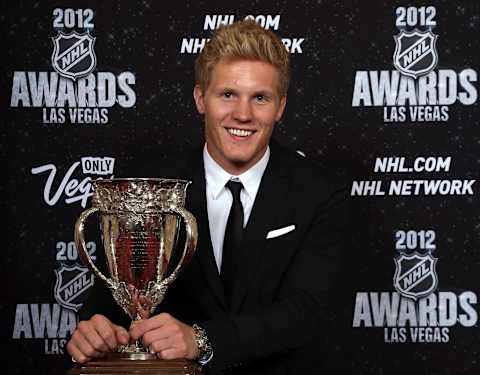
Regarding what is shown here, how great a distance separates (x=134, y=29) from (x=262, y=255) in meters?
1.09

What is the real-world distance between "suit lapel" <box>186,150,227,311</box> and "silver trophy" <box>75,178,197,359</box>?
267mm

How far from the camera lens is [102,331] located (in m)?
1.61

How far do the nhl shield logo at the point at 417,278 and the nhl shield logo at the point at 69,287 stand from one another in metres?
0.96

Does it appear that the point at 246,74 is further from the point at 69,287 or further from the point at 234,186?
the point at 69,287

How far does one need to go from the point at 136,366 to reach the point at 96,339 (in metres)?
0.09

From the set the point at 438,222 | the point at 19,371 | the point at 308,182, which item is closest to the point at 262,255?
the point at 308,182

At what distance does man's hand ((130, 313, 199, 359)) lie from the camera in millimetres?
1574

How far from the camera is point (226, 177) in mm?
2057

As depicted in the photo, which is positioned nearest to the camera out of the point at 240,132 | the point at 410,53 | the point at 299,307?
the point at 299,307

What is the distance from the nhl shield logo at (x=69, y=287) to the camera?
2.83m

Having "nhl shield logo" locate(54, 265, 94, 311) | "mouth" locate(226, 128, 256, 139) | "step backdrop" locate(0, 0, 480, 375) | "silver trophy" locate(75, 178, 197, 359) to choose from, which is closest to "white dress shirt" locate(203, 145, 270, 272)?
"mouth" locate(226, 128, 256, 139)

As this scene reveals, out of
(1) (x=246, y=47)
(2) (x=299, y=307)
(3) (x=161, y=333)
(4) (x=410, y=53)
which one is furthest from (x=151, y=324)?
(4) (x=410, y=53)

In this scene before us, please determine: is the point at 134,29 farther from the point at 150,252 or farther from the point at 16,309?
the point at 150,252

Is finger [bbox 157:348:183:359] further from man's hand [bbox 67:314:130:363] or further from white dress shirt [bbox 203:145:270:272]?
white dress shirt [bbox 203:145:270:272]
